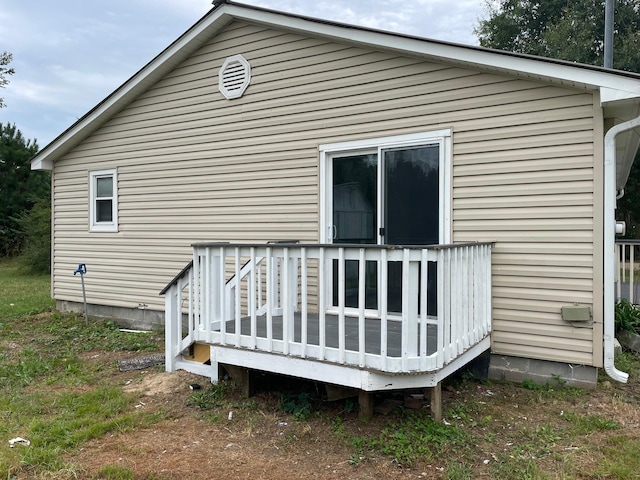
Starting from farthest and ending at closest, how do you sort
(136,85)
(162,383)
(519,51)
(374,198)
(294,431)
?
(519,51) < (136,85) < (374,198) < (162,383) < (294,431)

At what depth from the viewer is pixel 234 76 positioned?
650 cm

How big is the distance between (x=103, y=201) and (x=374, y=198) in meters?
5.22

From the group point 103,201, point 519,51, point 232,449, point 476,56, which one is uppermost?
point 519,51

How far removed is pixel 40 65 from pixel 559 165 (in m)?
26.7

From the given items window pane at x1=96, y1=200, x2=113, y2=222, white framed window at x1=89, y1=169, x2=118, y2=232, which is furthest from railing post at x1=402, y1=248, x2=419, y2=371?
window pane at x1=96, y1=200, x2=113, y2=222

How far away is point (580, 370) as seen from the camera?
14.1 ft

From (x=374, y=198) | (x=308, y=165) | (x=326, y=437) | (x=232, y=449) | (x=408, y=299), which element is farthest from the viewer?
(x=308, y=165)

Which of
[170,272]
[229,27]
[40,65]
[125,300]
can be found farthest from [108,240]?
[40,65]

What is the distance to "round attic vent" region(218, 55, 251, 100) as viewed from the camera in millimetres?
6367

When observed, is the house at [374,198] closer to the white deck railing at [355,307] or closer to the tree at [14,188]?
the white deck railing at [355,307]

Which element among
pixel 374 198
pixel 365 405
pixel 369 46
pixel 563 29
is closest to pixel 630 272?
pixel 374 198

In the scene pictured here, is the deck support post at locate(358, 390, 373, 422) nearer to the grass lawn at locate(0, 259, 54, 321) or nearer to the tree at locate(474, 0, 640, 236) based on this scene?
the grass lawn at locate(0, 259, 54, 321)

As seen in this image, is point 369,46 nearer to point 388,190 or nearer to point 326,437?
point 388,190

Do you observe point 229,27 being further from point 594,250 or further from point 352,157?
point 594,250
